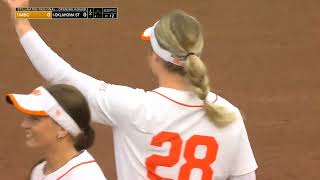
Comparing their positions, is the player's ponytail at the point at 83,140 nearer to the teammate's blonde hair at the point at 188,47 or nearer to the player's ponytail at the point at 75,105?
the player's ponytail at the point at 75,105

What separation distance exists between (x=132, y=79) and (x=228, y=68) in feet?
3.15

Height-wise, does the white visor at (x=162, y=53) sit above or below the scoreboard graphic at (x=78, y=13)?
below

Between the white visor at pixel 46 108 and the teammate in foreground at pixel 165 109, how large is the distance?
0.31 feet

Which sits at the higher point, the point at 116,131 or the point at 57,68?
the point at 57,68

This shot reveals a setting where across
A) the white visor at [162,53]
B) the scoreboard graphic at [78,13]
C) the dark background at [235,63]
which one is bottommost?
the dark background at [235,63]

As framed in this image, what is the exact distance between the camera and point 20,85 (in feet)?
22.3

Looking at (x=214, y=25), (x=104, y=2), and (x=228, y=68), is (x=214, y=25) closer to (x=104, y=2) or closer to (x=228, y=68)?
(x=228, y=68)

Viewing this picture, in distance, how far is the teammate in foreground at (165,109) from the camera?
2535 millimetres

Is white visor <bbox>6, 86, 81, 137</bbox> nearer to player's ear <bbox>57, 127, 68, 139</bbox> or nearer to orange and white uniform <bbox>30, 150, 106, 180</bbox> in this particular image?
player's ear <bbox>57, 127, 68, 139</bbox>

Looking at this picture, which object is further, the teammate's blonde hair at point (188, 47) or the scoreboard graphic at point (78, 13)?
the scoreboard graphic at point (78, 13)

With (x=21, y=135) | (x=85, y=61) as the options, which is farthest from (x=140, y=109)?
(x=85, y=61)

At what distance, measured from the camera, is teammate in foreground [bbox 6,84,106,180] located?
2461 millimetres

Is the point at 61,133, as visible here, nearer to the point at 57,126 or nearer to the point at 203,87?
the point at 57,126

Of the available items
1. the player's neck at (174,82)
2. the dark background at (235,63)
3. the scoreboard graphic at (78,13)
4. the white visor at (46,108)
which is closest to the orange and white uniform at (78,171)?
the white visor at (46,108)
